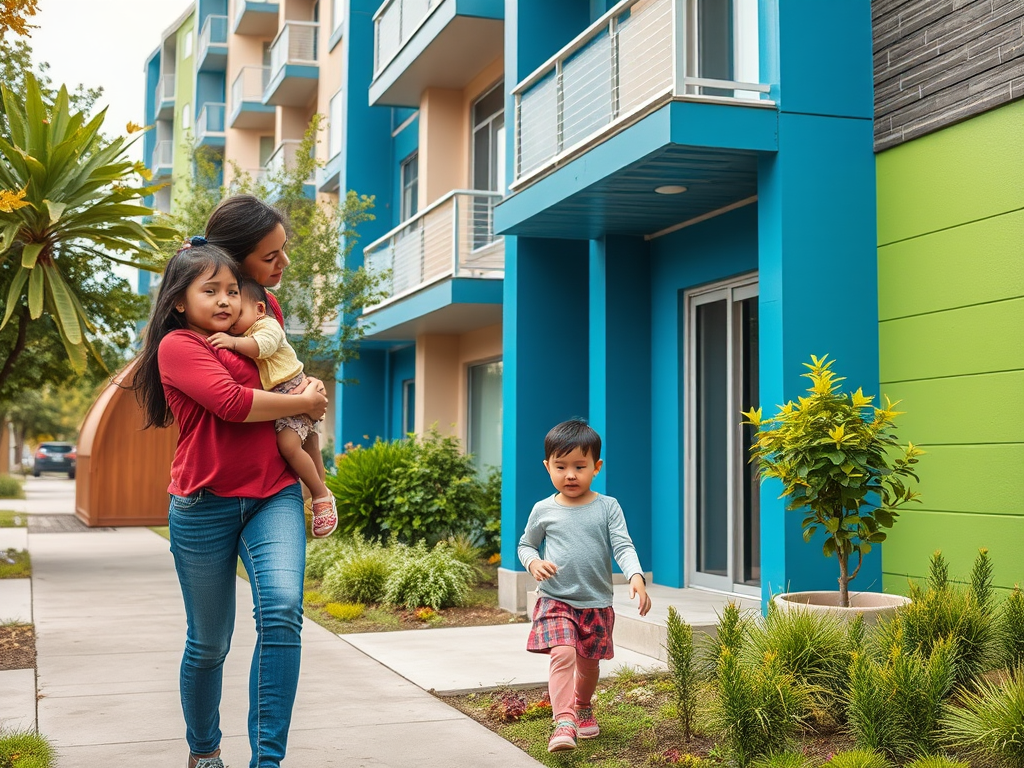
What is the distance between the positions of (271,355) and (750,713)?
2.32 meters

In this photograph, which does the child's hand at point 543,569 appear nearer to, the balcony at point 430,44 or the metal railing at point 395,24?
the balcony at point 430,44

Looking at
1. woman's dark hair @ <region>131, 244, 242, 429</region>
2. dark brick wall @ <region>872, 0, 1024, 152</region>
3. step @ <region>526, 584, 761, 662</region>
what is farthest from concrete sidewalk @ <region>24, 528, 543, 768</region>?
dark brick wall @ <region>872, 0, 1024, 152</region>

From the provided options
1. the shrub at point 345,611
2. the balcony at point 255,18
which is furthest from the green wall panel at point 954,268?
the balcony at point 255,18

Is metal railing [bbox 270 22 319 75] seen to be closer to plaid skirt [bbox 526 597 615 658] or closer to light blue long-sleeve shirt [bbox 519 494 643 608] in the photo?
light blue long-sleeve shirt [bbox 519 494 643 608]

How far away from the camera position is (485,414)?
16281 mm

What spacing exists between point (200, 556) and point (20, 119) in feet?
25.8

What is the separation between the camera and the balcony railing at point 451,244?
46.3 ft

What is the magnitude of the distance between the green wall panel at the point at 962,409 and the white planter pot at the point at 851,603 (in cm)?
111

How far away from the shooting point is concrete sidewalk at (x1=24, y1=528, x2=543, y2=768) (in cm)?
501

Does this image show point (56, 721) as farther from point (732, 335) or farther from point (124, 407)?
point (124, 407)

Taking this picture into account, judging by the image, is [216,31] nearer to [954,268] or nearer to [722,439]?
[722,439]

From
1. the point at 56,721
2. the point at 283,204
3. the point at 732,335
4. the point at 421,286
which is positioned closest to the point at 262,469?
the point at 56,721

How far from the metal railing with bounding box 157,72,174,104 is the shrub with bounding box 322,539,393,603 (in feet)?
113

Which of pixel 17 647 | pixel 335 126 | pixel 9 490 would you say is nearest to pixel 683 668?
pixel 17 647
